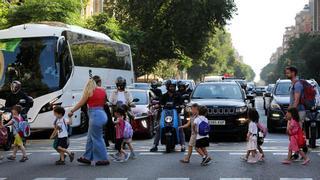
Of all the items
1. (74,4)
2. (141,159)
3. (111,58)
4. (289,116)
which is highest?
(74,4)

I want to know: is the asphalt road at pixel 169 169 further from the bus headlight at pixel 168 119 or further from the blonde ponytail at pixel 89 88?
the blonde ponytail at pixel 89 88

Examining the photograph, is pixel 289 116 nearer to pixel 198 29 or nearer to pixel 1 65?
pixel 1 65

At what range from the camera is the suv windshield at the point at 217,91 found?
18.7 metres

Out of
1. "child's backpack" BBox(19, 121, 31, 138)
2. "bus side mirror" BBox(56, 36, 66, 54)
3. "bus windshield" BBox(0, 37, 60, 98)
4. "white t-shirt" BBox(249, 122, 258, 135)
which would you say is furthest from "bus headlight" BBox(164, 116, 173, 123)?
"bus windshield" BBox(0, 37, 60, 98)

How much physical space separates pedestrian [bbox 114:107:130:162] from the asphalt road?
293 millimetres

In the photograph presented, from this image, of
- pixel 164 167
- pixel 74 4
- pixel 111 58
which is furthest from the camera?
pixel 74 4

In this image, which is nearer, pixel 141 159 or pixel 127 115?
pixel 141 159

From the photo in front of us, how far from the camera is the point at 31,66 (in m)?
20.3

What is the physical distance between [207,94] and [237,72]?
17442 cm

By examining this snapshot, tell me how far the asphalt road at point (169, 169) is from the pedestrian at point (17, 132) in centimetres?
23

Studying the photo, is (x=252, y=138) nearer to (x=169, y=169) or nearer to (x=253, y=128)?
(x=253, y=128)

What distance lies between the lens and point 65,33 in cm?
2111

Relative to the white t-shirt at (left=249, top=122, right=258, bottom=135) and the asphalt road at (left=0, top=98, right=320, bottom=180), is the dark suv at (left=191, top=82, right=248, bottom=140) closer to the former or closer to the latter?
the asphalt road at (left=0, top=98, right=320, bottom=180)

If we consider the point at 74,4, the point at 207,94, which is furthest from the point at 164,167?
the point at 74,4
